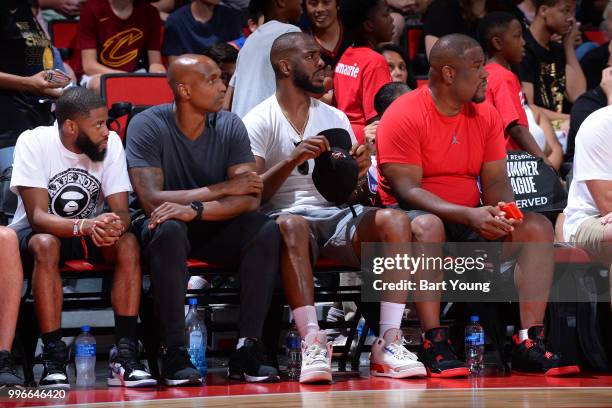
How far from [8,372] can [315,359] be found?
4.40 feet

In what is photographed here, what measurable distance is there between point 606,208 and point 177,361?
2.27 metres

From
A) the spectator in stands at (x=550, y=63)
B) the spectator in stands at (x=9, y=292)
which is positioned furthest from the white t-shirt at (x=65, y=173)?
the spectator in stands at (x=550, y=63)

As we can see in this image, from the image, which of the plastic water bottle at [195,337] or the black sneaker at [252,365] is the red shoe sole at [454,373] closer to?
the black sneaker at [252,365]

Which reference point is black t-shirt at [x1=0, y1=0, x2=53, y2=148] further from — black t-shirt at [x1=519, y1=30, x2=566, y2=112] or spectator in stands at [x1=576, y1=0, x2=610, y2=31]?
spectator in stands at [x1=576, y1=0, x2=610, y2=31]

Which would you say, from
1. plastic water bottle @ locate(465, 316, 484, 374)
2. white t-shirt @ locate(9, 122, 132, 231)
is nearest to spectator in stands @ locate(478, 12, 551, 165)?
plastic water bottle @ locate(465, 316, 484, 374)

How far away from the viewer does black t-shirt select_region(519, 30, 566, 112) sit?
8.38m

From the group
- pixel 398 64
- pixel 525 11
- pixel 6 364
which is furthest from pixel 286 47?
pixel 525 11

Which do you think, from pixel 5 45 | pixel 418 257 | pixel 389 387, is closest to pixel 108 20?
pixel 5 45

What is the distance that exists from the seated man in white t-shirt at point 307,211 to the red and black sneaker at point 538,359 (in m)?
0.55

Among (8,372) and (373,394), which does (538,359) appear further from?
(8,372)

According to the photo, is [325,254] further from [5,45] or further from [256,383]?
[5,45]

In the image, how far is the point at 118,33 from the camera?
24.6ft

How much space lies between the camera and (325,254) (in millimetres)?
5645

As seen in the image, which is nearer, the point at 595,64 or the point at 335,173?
the point at 335,173
